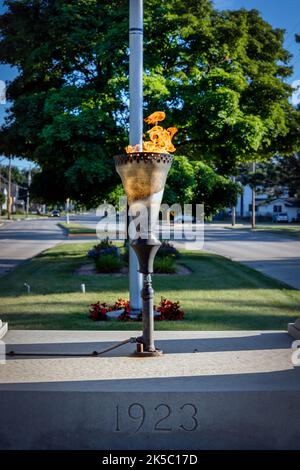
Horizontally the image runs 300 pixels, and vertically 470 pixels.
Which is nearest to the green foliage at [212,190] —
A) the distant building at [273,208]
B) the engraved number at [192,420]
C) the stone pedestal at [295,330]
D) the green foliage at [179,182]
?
the green foliage at [179,182]

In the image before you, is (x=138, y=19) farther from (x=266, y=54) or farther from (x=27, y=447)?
(x=266, y=54)

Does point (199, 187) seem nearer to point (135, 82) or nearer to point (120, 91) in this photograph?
point (120, 91)

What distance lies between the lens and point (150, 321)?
587cm

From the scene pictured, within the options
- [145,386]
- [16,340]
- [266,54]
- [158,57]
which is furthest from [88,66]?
[145,386]

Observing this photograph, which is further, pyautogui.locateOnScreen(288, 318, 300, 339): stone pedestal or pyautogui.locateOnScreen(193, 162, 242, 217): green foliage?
pyautogui.locateOnScreen(193, 162, 242, 217): green foliage

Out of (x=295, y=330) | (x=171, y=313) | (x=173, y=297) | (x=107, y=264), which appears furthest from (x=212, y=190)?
(x=295, y=330)

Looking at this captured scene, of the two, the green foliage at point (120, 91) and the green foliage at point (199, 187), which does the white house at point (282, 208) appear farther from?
the green foliage at point (120, 91)

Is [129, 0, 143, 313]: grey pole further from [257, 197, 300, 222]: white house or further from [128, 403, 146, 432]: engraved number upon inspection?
[257, 197, 300, 222]: white house

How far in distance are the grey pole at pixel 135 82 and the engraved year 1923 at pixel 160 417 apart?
188 inches

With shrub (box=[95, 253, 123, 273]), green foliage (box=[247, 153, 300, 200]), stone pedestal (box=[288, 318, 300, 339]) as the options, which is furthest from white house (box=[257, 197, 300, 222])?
stone pedestal (box=[288, 318, 300, 339])

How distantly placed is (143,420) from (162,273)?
498 inches

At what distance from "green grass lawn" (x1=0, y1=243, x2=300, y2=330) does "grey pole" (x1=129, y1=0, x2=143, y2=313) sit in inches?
33.8

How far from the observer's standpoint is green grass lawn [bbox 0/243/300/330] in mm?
9664

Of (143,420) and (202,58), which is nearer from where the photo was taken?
(143,420)
